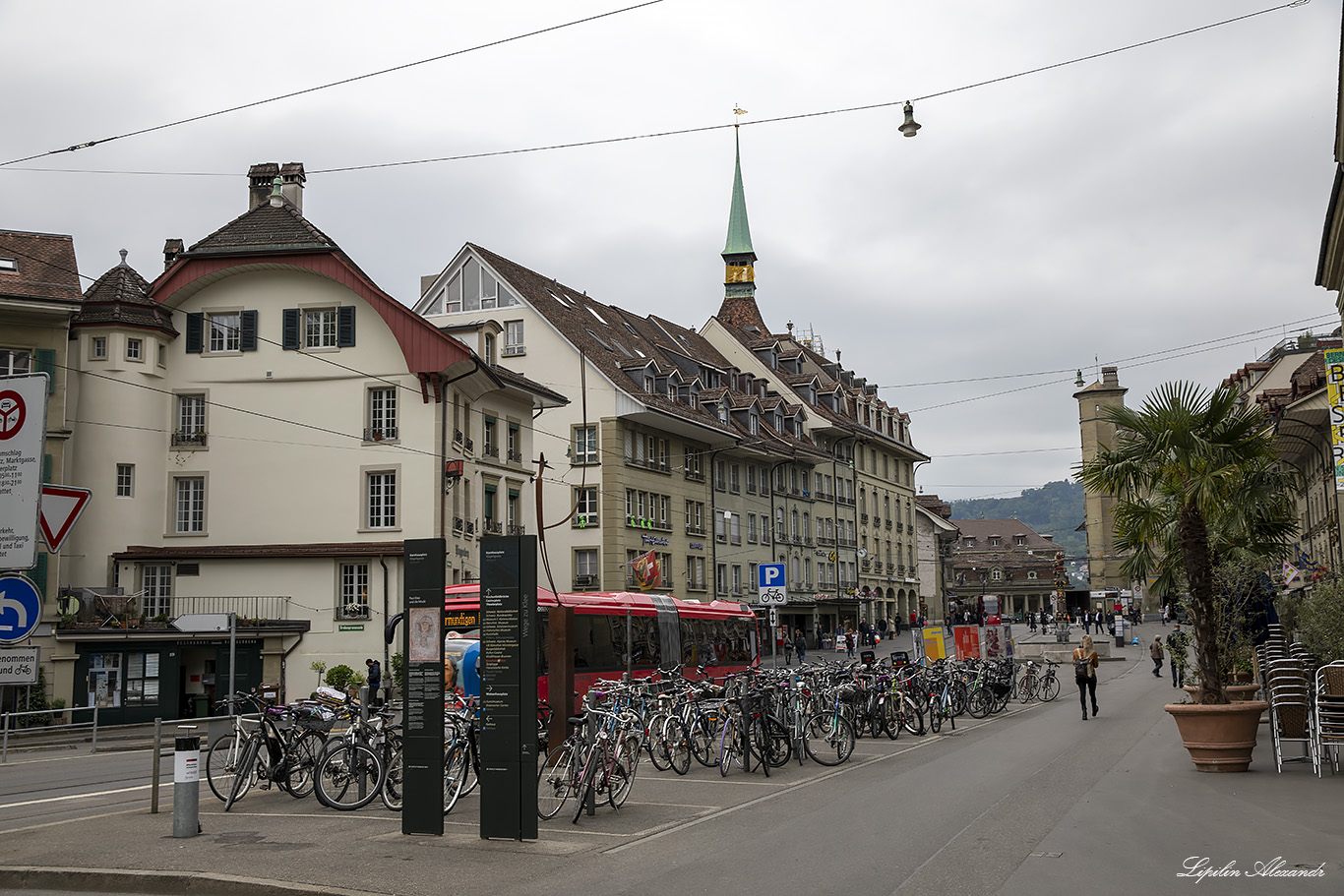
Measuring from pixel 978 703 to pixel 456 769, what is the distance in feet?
54.2

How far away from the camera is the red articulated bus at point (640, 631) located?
1051 inches

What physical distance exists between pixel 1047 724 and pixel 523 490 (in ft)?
77.8

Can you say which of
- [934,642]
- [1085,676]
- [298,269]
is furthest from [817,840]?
[298,269]

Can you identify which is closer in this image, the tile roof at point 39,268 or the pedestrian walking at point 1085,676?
the pedestrian walking at point 1085,676

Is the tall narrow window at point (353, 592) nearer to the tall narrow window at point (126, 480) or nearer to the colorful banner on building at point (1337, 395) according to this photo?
the tall narrow window at point (126, 480)

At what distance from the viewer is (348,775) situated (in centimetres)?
1380

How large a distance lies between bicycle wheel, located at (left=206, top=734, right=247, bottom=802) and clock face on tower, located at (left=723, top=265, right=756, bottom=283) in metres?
69.5

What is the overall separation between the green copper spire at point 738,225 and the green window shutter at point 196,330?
47.3m

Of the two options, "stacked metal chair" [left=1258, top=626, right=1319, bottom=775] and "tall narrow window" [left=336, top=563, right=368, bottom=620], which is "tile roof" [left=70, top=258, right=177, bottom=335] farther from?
"stacked metal chair" [left=1258, top=626, right=1319, bottom=775]

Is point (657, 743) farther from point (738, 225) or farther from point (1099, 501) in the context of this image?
point (1099, 501)

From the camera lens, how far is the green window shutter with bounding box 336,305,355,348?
39.1m

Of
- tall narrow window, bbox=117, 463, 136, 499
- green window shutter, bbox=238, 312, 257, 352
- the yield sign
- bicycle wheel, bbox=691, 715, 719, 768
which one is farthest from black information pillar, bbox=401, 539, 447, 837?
green window shutter, bbox=238, 312, 257, 352

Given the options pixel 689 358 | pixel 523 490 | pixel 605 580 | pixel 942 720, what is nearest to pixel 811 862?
pixel 942 720

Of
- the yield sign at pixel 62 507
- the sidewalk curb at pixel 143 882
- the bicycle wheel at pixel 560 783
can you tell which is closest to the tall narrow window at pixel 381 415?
the bicycle wheel at pixel 560 783
